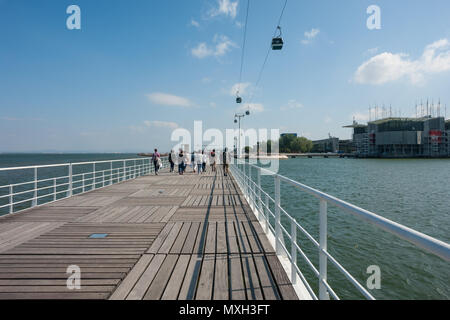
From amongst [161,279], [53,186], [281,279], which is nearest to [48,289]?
[161,279]

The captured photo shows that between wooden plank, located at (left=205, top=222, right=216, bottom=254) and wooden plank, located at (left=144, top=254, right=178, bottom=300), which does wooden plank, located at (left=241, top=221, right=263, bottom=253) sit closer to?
wooden plank, located at (left=205, top=222, right=216, bottom=254)

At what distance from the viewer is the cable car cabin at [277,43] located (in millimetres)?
8820

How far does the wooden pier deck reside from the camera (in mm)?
2484

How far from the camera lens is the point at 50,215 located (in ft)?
17.5

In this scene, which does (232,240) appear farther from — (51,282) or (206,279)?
(51,282)

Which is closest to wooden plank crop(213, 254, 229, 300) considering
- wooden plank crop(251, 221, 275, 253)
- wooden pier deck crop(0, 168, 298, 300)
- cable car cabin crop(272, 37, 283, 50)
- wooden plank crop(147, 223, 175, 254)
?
wooden pier deck crop(0, 168, 298, 300)

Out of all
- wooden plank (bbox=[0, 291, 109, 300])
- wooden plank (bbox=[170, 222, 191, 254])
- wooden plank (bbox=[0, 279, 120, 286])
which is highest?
wooden plank (bbox=[170, 222, 191, 254])

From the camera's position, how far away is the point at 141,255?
3.29 meters

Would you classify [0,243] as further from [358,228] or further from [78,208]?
[358,228]

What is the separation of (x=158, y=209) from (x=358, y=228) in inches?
313

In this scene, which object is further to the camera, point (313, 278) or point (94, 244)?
point (313, 278)

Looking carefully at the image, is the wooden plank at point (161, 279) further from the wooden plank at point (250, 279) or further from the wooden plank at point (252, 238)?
the wooden plank at point (252, 238)

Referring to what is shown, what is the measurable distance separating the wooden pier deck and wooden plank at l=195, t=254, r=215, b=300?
10 mm
